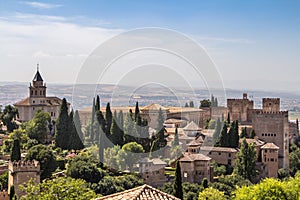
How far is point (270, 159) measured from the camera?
34.9 metres

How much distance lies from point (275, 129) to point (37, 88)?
21.3m

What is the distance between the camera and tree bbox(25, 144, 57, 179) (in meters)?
28.6

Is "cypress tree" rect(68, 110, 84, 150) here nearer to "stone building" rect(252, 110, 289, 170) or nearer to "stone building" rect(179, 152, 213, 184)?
"stone building" rect(179, 152, 213, 184)

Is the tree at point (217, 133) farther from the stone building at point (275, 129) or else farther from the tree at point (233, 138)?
the stone building at point (275, 129)

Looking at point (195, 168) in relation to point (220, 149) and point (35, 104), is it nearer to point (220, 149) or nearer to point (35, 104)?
point (220, 149)

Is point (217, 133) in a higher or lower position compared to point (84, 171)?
higher

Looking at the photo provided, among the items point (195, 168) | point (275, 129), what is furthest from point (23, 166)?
point (275, 129)

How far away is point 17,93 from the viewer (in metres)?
101

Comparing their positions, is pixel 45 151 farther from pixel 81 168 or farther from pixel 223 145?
pixel 223 145

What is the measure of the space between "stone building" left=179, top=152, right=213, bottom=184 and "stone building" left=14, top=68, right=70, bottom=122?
17.7m

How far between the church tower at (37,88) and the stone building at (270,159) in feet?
69.6

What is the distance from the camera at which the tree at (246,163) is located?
3269 cm

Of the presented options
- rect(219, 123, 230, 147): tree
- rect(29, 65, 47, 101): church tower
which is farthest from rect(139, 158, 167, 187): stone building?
rect(29, 65, 47, 101): church tower

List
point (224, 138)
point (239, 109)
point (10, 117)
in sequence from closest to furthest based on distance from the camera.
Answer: point (224, 138) → point (10, 117) → point (239, 109)
